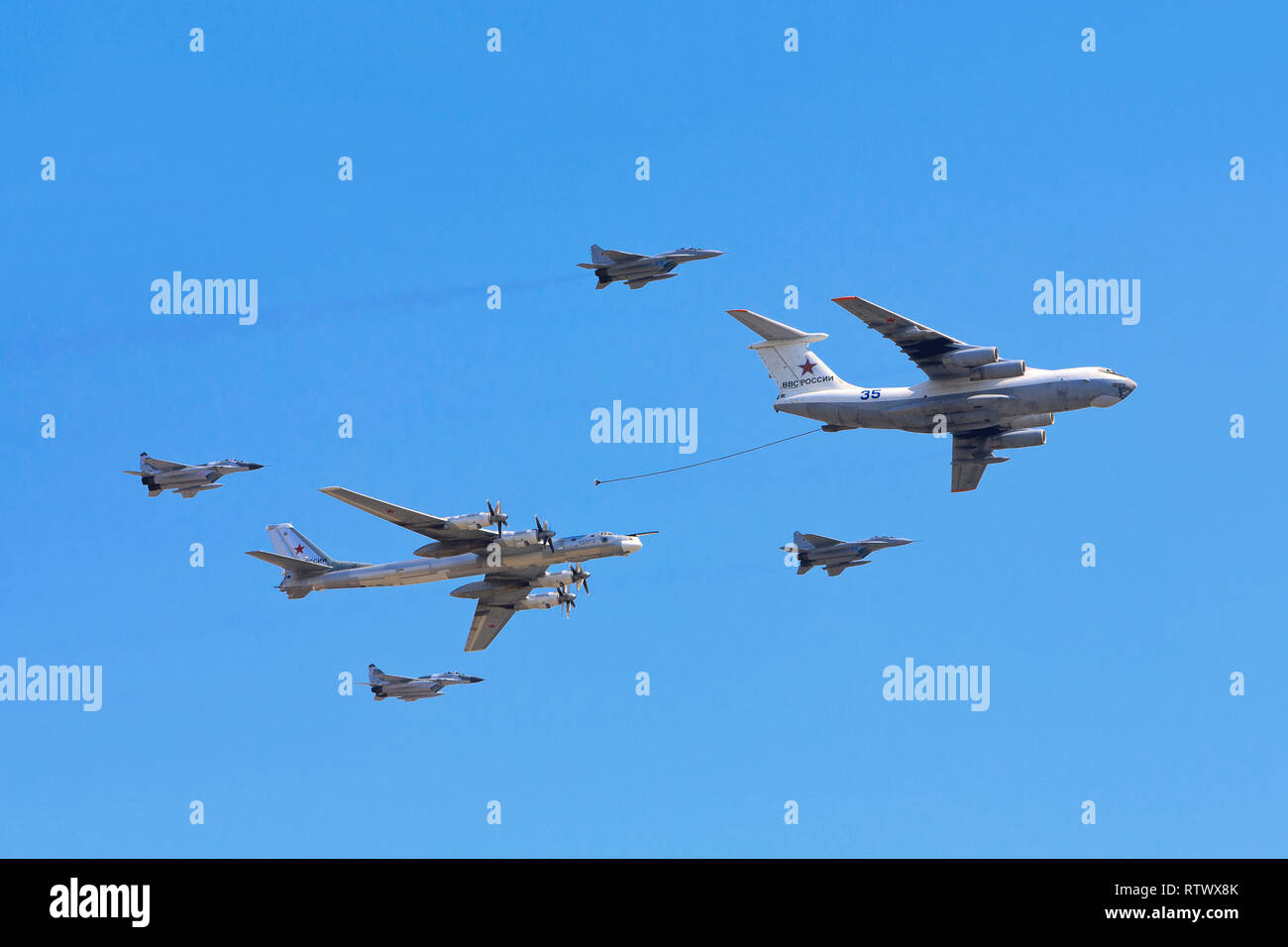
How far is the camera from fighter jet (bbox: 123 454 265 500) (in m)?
70.8

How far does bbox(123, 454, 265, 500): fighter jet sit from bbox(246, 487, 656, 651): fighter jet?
3851 mm

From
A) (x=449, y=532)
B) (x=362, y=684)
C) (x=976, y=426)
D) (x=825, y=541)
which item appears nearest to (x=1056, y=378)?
(x=976, y=426)

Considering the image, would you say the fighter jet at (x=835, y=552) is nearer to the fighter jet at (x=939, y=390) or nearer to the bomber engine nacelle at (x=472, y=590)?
the fighter jet at (x=939, y=390)

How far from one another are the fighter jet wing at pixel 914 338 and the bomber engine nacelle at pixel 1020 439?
385 cm

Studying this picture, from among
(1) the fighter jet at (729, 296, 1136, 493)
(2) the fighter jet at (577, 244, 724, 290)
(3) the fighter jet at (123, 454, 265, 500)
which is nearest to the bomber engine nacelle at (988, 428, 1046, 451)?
(1) the fighter jet at (729, 296, 1136, 493)

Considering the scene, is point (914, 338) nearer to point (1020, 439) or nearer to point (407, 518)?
point (1020, 439)

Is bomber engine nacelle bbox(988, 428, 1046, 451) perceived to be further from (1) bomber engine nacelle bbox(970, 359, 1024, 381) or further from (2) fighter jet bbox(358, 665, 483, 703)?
Answer: (2) fighter jet bbox(358, 665, 483, 703)

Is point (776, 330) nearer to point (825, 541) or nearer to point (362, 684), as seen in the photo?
point (825, 541)

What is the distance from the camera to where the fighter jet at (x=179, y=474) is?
70.8m

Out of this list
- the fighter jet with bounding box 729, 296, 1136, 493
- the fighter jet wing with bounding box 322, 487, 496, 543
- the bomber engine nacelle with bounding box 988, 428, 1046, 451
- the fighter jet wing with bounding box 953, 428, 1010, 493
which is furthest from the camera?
the fighter jet wing with bounding box 953, 428, 1010, 493
